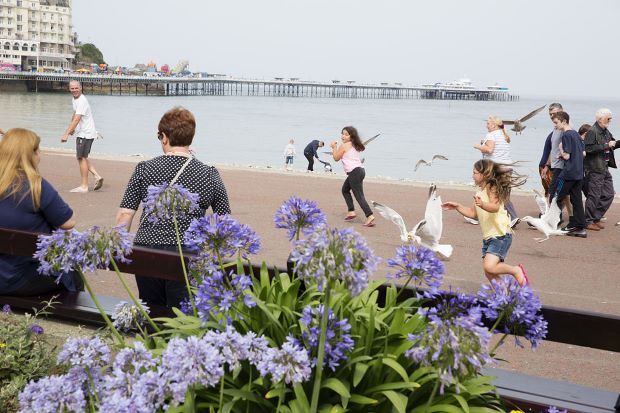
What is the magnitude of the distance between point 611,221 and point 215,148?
36.4 meters

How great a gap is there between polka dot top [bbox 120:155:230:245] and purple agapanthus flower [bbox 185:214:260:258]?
232 centimetres

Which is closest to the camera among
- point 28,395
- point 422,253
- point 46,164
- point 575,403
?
point 28,395

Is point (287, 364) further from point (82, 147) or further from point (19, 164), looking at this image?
point (82, 147)

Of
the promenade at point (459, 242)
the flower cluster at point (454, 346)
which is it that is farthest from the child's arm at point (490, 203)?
the flower cluster at point (454, 346)

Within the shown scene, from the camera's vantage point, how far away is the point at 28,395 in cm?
237

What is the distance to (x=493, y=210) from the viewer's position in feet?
24.6

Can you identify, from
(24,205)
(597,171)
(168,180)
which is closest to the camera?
(168,180)

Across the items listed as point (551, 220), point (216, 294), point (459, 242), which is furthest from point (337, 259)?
point (551, 220)

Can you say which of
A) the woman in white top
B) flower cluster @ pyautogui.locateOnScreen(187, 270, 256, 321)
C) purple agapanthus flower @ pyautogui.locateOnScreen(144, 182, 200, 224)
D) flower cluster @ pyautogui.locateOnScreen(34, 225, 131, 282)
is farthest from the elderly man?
flower cluster @ pyautogui.locateOnScreen(34, 225, 131, 282)

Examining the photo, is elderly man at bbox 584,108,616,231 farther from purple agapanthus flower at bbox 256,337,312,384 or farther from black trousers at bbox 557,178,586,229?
purple agapanthus flower at bbox 256,337,312,384

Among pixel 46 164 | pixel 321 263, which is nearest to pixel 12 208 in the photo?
pixel 321 263

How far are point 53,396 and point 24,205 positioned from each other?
345 centimetres

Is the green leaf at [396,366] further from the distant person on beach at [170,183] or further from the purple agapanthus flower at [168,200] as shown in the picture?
the distant person on beach at [170,183]

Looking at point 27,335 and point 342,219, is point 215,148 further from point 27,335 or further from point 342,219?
point 27,335
